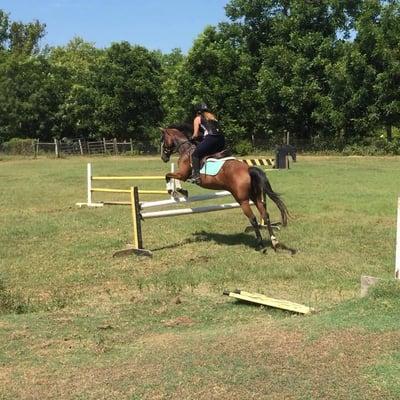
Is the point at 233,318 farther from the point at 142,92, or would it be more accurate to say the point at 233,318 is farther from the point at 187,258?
the point at 142,92

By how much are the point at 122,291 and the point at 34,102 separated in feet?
161

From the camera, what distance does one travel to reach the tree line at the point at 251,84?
40375 mm

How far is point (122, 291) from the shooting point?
7.32m

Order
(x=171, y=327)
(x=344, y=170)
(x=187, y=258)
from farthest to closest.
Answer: (x=344, y=170)
(x=187, y=258)
(x=171, y=327)

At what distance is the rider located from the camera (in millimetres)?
9945

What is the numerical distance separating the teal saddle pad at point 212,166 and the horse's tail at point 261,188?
0.48 metres

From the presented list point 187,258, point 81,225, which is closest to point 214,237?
point 187,258

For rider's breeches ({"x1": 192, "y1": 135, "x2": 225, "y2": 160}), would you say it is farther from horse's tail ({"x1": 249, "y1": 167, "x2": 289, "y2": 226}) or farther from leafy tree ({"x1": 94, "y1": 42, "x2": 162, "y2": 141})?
leafy tree ({"x1": 94, "y1": 42, "x2": 162, "y2": 141})

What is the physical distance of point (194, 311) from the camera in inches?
244

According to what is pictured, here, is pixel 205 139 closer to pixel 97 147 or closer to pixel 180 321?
pixel 180 321

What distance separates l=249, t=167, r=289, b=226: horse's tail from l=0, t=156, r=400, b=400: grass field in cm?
74

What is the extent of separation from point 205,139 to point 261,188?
130 centimetres

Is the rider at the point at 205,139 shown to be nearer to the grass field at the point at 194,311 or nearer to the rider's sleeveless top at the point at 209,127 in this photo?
the rider's sleeveless top at the point at 209,127

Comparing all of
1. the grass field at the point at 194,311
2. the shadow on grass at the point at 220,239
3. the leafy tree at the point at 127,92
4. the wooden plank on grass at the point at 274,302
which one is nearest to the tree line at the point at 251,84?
the leafy tree at the point at 127,92
